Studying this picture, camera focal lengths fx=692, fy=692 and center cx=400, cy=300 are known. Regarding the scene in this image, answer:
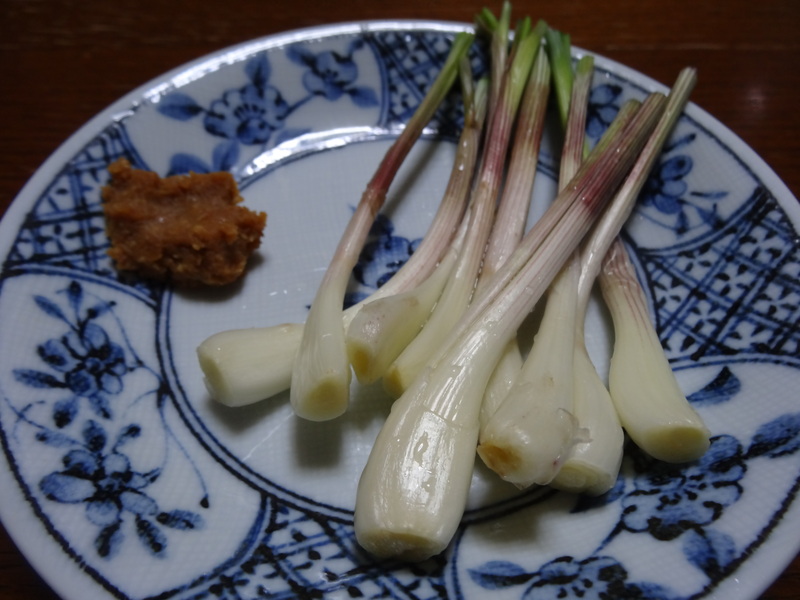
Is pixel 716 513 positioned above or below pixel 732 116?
below

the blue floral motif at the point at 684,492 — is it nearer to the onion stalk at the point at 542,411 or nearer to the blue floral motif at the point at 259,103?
the onion stalk at the point at 542,411

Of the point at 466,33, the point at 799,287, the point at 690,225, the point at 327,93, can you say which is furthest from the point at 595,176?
the point at 327,93

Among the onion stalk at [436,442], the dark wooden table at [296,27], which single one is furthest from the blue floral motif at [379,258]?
the dark wooden table at [296,27]

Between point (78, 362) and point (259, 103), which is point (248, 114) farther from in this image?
point (78, 362)

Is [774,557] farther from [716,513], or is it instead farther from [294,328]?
[294,328]

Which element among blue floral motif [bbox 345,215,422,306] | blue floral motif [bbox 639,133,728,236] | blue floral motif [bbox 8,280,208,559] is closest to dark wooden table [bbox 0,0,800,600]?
blue floral motif [bbox 639,133,728,236]

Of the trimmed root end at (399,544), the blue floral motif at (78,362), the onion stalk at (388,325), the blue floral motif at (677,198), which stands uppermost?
the blue floral motif at (677,198)
